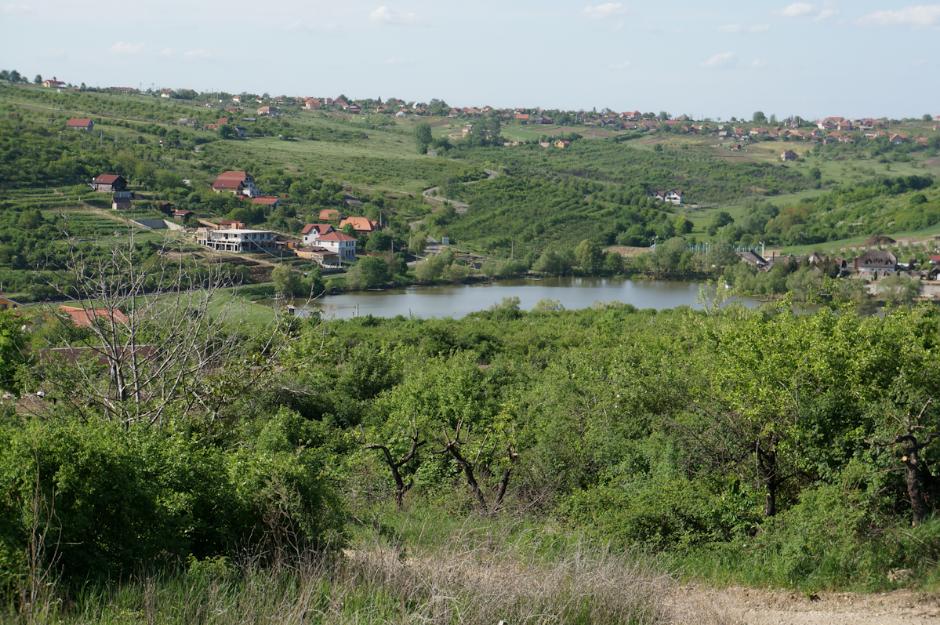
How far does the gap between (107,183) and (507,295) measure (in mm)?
17103

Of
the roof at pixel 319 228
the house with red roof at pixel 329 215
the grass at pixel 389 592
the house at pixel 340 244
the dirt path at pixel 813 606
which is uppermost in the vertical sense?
the grass at pixel 389 592

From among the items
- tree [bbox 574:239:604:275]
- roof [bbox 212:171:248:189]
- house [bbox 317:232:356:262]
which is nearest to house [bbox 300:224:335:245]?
house [bbox 317:232:356:262]

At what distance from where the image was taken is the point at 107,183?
39.2m

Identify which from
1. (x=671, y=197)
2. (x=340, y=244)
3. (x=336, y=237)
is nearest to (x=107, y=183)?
(x=336, y=237)

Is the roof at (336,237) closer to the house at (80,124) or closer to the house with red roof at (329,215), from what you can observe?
the house with red roof at (329,215)

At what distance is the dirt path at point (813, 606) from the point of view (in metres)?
4.82

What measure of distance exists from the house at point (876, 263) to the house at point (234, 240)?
2604cm

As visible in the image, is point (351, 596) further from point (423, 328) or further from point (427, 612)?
point (423, 328)

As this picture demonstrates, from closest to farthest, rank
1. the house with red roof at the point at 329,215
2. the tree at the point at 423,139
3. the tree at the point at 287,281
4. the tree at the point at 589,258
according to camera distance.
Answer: the tree at the point at 287,281 < the tree at the point at 589,258 < the house with red roof at the point at 329,215 < the tree at the point at 423,139

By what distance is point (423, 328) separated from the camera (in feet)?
63.8

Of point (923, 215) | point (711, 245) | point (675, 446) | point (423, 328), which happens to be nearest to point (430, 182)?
point (711, 245)

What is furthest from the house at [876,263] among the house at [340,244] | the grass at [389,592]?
the grass at [389,592]

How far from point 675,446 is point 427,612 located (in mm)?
3966

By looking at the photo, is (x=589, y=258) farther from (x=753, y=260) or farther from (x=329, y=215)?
(x=329, y=215)
